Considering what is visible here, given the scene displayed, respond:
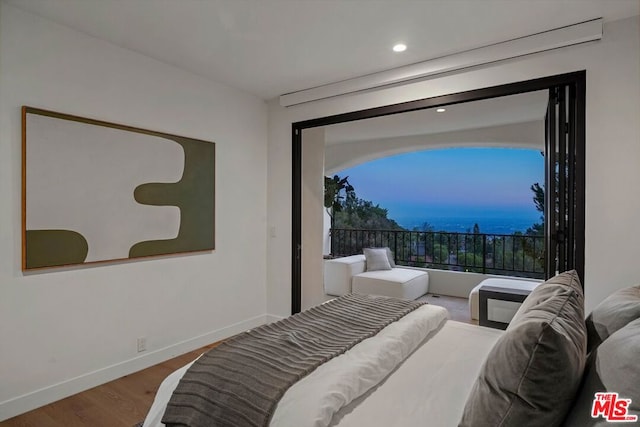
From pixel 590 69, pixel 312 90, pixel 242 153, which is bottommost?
pixel 242 153

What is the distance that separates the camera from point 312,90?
3643mm

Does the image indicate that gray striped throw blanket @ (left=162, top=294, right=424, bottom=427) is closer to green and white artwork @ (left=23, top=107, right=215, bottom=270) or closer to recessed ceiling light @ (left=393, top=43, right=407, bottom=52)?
green and white artwork @ (left=23, top=107, right=215, bottom=270)

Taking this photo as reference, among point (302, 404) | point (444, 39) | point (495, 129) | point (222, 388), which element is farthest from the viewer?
point (495, 129)

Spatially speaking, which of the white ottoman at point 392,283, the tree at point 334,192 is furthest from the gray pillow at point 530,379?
the tree at point 334,192

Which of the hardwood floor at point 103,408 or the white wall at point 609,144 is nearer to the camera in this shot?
the hardwood floor at point 103,408

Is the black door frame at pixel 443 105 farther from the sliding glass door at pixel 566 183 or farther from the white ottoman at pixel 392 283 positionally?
the white ottoman at pixel 392 283

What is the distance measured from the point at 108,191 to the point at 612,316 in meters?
2.99

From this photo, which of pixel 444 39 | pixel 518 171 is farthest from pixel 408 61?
pixel 518 171

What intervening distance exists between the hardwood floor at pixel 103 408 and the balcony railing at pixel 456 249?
450cm

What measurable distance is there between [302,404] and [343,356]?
40 cm

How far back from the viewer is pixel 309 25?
7.98ft

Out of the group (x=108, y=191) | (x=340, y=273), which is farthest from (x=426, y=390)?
(x=340, y=273)

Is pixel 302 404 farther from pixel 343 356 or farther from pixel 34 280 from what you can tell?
pixel 34 280

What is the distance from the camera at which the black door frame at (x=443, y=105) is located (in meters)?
2.45
